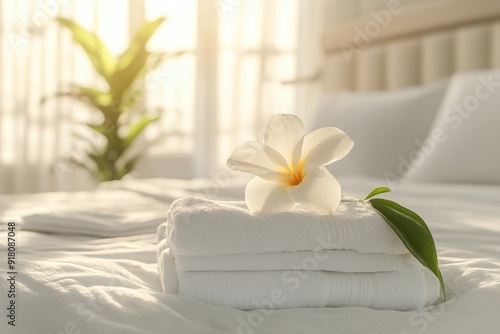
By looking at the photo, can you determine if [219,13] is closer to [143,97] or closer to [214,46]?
[214,46]

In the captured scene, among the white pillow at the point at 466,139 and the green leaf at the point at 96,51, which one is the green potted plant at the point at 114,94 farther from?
the white pillow at the point at 466,139

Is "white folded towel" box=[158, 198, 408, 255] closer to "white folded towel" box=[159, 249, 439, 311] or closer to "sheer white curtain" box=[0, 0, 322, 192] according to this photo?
"white folded towel" box=[159, 249, 439, 311]

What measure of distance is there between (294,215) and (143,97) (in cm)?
316

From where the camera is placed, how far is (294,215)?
0.84 meters

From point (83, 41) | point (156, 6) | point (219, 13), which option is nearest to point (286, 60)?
point (219, 13)

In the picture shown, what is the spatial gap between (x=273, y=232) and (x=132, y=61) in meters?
2.84

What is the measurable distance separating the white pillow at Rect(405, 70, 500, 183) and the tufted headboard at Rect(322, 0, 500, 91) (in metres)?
0.49

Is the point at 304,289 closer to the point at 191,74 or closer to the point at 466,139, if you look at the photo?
the point at 466,139

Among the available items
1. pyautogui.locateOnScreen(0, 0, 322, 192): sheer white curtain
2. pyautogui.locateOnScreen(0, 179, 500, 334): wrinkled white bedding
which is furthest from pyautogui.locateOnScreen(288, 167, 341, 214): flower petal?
pyautogui.locateOnScreen(0, 0, 322, 192): sheer white curtain

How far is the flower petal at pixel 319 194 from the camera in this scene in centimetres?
86

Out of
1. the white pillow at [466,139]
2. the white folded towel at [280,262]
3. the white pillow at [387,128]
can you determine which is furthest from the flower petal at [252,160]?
the white pillow at [387,128]

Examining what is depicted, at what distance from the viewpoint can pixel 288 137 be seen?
916 mm

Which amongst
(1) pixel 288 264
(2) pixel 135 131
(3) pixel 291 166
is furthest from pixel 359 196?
(2) pixel 135 131

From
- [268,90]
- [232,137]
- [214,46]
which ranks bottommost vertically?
[232,137]
